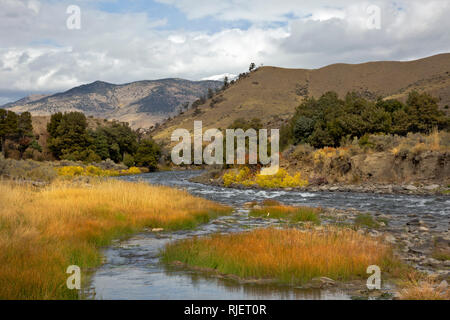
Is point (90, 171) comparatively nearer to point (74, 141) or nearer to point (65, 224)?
point (74, 141)

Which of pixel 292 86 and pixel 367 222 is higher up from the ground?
pixel 292 86

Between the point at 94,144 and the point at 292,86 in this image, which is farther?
the point at 292,86

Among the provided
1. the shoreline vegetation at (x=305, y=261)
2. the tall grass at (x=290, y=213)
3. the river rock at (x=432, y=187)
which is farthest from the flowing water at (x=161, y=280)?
the river rock at (x=432, y=187)

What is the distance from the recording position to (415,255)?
11156 mm

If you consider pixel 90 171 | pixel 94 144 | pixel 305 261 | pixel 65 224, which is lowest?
pixel 90 171

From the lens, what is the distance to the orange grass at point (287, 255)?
9.18 metres

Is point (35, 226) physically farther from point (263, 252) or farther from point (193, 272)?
point (263, 252)

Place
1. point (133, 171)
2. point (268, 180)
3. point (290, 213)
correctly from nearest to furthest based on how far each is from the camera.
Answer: point (290, 213) < point (268, 180) < point (133, 171)

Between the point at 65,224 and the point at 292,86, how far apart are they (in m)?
143

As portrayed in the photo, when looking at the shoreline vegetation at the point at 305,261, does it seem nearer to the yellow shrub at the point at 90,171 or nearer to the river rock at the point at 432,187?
the river rock at the point at 432,187

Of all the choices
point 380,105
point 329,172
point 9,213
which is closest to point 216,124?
point 380,105

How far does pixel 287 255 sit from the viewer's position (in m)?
Answer: 9.73

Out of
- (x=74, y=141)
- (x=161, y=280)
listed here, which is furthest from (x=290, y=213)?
(x=74, y=141)
